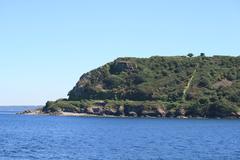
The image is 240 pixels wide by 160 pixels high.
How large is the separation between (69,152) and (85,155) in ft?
14.8

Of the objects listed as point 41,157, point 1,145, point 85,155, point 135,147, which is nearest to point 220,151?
point 135,147

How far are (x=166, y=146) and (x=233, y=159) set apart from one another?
2029 cm

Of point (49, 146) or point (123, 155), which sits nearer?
point (123, 155)

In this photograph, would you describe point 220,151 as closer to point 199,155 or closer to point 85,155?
point 199,155

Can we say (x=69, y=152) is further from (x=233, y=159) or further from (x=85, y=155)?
(x=233, y=159)

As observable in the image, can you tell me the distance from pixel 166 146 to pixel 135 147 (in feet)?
19.9

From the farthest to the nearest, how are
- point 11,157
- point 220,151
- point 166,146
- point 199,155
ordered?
point 166,146 → point 220,151 → point 199,155 → point 11,157

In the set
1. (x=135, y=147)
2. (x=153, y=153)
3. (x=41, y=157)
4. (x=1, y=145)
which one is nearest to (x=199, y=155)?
(x=153, y=153)

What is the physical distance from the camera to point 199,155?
77.6 metres

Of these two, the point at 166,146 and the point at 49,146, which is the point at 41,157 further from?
the point at 166,146

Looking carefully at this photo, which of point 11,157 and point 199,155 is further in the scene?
point 199,155

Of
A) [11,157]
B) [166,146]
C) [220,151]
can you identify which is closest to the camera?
[11,157]

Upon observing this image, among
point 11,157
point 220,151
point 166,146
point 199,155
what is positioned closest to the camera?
point 11,157

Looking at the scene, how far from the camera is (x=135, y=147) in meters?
88.1
